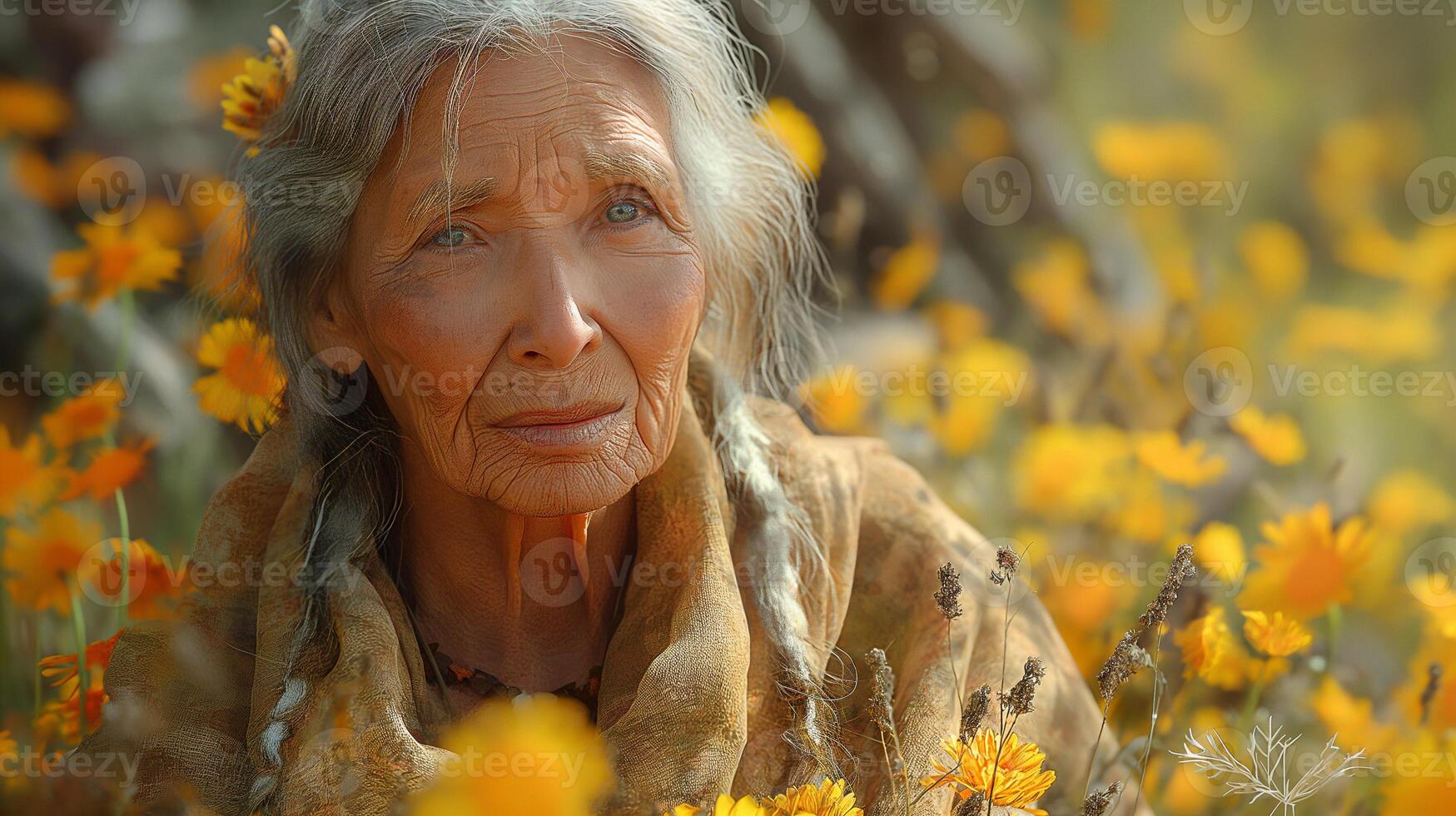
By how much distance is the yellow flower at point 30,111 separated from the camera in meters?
5.01

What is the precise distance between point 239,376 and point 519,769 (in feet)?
3.84

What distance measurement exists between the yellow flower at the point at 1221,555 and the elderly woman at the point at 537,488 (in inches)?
17.3

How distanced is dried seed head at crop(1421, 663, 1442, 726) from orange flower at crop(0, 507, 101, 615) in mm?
2356

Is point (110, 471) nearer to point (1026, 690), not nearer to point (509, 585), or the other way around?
point (509, 585)

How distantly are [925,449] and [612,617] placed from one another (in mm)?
1606

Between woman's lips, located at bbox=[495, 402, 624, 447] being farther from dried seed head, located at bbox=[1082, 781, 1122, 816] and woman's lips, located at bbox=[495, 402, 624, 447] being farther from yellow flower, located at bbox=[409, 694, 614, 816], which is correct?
dried seed head, located at bbox=[1082, 781, 1122, 816]

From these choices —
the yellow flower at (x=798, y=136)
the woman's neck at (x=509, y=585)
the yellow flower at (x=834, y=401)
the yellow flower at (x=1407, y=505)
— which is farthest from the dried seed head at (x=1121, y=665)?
the yellow flower at (x=1407, y=505)

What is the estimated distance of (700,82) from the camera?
7.29ft

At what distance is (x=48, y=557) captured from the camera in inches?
101

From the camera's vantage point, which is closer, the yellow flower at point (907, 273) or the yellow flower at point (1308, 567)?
the yellow flower at point (1308, 567)

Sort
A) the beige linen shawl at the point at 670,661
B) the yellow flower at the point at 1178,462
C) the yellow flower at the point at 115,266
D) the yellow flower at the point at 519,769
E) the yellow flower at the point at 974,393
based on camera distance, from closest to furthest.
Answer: the yellow flower at the point at 519,769 → the beige linen shawl at the point at 670,661 → the yellow flower at the point at 115,266 → the yellow flower at the point at 1178,462 → the yellow flower at the point at 974,393

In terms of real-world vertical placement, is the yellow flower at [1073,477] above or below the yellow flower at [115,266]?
below

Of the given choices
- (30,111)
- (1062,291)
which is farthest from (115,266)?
(1062,291)

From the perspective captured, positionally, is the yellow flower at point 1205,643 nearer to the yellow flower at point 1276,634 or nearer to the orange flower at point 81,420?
the yellow flower at point 1276,634
